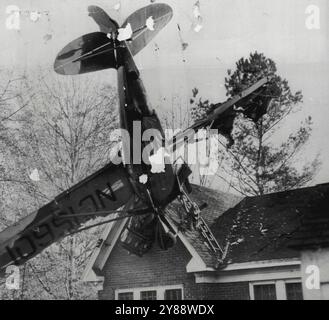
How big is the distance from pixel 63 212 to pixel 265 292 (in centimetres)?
480

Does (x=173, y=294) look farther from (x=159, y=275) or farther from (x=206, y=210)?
(x=206, y=210)

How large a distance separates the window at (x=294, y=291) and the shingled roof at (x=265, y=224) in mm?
572

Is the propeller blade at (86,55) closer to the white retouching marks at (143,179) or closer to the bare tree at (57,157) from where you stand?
the white retouching marks at (143,179)

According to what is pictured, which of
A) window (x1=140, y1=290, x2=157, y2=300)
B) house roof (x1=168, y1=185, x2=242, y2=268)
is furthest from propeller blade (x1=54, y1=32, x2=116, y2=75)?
window (x1=140, y1=290, x2=157, y2=300)

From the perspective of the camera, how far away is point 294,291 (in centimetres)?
848

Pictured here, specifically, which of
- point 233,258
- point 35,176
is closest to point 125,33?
point 233,258

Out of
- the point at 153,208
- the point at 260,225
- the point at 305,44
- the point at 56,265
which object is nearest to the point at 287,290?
the point at 260,225

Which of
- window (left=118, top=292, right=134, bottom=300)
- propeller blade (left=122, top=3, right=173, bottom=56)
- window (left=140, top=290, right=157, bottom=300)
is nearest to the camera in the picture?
propeller blade (left=122, top=3, right=173, bottom=56)

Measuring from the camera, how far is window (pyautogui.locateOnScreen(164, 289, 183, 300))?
9.38m

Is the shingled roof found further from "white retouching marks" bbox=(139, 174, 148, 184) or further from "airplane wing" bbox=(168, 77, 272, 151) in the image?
"white retouching marks" bbox=(139, 174, 148, 184)

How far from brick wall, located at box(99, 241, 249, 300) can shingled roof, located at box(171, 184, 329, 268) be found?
51cm

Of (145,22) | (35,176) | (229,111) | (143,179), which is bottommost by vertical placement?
(143,179)

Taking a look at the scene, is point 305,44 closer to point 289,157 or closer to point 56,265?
point 289,157
